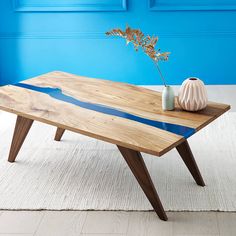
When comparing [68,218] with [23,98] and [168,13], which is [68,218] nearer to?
[23,98]

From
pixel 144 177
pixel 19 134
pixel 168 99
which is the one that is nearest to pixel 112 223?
pixel 144 177

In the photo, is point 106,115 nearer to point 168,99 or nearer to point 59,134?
point 168,99

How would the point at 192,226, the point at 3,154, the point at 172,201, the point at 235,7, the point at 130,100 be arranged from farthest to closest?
the point at 235,7 → the point at 3,154 → the point at 130,100 → the point at 172,201 → the point at 192,226

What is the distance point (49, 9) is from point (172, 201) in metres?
2.17

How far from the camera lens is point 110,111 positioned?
9.14ft

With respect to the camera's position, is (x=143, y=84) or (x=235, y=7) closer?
(x=235, y=7)

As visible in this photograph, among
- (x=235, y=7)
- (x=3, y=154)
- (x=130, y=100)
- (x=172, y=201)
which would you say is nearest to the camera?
(x=172, y=201)

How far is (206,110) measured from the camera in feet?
9.01

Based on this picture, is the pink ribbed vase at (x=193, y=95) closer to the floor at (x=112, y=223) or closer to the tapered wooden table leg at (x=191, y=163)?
the tapered wooden table leg at (x=191, y=163)

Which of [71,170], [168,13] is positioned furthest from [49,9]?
[71,170]

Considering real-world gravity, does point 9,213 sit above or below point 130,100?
below

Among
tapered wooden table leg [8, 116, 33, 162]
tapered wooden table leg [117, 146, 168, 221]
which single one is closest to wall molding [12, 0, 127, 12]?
tapered wooden table leg [8, 116, 33, 162]

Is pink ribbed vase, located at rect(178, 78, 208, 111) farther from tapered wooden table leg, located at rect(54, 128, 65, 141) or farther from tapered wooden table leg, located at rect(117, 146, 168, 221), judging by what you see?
tapered wooden table leg, located at rect(54, 128, 65, 141)

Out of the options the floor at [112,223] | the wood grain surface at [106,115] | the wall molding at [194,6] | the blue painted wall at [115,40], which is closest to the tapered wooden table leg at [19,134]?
the wood grain surface at [106,115]
